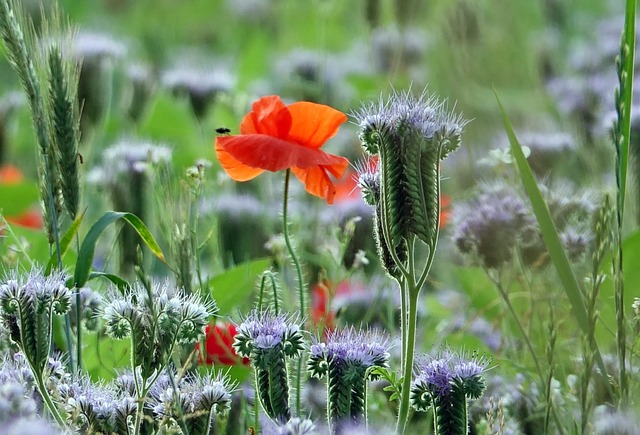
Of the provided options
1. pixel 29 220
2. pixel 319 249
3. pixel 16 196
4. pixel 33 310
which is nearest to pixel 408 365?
pixel 33 310

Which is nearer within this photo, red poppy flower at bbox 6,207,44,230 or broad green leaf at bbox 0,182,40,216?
broad green leaf at bbox 0,182,40,216

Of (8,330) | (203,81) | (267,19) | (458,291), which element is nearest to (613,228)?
(8,330)

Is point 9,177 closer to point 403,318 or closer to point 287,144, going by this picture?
point 287,144

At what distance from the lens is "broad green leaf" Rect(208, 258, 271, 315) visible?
1.84 m

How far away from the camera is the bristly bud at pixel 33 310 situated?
119cm

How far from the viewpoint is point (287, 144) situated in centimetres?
152

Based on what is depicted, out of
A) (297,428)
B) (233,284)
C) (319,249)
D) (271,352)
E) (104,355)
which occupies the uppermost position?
(319,249)

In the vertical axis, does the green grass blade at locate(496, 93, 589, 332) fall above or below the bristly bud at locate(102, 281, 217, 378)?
above

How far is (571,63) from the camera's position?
4125mm

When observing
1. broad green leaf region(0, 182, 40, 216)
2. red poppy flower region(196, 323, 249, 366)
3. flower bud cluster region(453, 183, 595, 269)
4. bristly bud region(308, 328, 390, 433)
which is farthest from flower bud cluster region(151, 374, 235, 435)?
broad green leaf region(0, 182, 40, 216)

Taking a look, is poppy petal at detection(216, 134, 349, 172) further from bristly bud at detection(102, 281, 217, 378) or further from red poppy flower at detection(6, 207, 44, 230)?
red poppy flower at detection(6, 207, 44, 230)

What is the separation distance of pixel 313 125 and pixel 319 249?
1.01m

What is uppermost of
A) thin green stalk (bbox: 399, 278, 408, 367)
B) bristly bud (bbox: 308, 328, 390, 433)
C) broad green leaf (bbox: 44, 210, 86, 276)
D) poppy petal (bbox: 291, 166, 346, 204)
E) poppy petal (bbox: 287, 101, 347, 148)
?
poppy petal (bbox: 287, 101, 347, 148)

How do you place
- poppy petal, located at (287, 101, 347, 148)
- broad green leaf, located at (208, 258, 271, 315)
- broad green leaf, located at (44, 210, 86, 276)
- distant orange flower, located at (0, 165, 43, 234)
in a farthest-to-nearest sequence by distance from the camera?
distant orange flower, located at (0, 165, 43, 234) → broad green leaf, located at (208, 258, 271, 315) → poppy petal, located at (287, 101, 347, 148) → broad green leaf, located at (44, 210, 86, 276)
